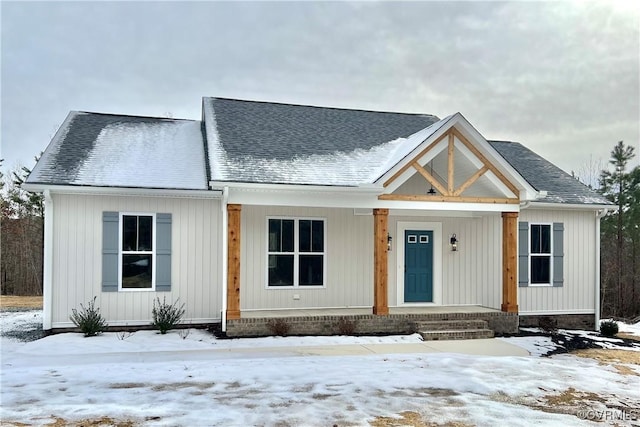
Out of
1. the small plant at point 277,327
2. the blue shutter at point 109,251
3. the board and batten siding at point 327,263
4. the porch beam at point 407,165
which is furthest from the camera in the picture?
the board and batten siding at point 327,263

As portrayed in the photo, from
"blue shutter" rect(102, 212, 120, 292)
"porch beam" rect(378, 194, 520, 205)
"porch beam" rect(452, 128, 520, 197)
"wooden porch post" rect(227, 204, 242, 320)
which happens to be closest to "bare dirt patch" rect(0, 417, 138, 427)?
"wooden porch post" rect(227, 204, 242, 320)

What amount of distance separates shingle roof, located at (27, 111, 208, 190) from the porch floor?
9.35ft

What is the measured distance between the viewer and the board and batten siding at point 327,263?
35.1ft

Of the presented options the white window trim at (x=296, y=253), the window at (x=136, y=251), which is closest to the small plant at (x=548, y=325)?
the white window trim at (x=296, y=253)

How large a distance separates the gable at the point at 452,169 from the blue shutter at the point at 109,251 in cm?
538

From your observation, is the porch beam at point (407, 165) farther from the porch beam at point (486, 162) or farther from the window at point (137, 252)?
the window at point (137, 252)

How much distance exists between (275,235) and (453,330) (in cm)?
428

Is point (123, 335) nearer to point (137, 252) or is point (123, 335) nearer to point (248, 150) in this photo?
point (137, 252)

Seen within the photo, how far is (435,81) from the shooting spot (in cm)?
1808

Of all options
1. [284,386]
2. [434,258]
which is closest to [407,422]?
[284,386]

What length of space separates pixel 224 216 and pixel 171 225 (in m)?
1.26

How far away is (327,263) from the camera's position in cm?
1116

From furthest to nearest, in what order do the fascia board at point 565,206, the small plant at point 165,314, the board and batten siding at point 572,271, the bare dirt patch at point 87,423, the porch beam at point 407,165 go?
the board and batten siding at point 572,271, the fascia board at point 565,206, the porch beam at point 407,165, the small plant at point 165,314, the bare dirt patch at point 87,423

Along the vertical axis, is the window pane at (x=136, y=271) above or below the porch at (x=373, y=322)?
above
